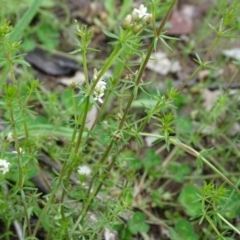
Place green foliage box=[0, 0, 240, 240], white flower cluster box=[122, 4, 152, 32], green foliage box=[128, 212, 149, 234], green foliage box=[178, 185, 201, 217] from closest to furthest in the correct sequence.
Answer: white flower cluster box=[122, 4, 152, 32] → green foliage box=[0, 0, 240, 240] → green foliage box=[128, 212, 149, 234] → green foliage box=[178, 185, 201, 217]

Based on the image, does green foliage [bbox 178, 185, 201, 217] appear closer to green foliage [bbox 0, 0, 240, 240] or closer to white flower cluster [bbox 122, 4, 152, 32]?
green foliage [bbox 0, 0, 240, 240]

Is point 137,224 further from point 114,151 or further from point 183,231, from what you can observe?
point 114,151

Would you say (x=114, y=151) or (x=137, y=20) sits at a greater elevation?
(x=137, y=20)

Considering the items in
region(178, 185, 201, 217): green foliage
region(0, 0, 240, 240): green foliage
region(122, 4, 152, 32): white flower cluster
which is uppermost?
region(122, 4, 152, 32): white flower cluster

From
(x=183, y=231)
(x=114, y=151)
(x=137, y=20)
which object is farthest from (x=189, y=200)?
(x=137, y=20)

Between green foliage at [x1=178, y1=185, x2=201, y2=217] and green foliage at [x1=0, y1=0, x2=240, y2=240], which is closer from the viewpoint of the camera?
green foliage at [x1=0, y1=0, x2=240, y2=240]

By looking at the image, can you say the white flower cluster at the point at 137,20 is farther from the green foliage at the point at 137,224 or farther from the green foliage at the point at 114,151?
the green foliage at the point at 137,224

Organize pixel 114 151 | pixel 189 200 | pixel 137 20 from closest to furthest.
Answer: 1. pixel 137 20
2. pixel 114 151
3. pixel 189 200

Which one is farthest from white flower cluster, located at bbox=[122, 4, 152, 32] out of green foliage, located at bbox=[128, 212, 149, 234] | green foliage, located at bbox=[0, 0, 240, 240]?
Result: green foliage, located at bbox=[128, 212, 149, 234]

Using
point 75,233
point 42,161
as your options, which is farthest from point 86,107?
point 42,161

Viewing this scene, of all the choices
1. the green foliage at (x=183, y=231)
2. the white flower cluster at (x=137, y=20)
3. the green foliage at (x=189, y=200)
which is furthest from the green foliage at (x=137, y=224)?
the white flower cluster at (x=137, y=20)

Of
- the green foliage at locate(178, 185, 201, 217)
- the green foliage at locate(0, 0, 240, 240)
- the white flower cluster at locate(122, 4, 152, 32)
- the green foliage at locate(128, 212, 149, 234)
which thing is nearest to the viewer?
the white flower cluster at locate(122, 4, 152, 32)
